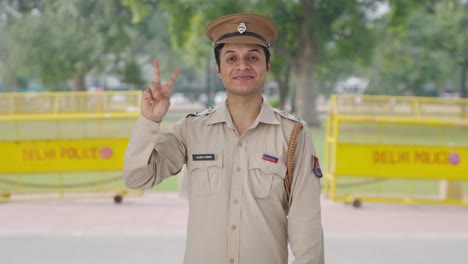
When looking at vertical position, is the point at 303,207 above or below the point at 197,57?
below

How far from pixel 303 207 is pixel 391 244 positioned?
15.0 feet

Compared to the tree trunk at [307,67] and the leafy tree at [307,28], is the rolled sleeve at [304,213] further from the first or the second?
the tree trunk at [307,67]

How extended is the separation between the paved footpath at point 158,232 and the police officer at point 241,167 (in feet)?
11.9

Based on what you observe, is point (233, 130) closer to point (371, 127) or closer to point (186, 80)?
point (371, 127)

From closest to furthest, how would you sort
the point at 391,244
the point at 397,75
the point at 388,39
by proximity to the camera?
the point at 391,244 → the point at 388,39 → the point at 397,75

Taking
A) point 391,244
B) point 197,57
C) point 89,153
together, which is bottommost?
point 391,244

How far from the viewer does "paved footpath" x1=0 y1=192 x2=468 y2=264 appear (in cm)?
611

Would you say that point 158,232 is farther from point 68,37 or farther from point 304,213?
point 68,37

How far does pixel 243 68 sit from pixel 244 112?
201mm

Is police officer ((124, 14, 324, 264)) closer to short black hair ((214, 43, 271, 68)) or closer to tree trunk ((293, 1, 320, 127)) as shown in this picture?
short black hair ((214, 43, 271, 68))

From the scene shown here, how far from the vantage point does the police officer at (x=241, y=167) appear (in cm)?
236

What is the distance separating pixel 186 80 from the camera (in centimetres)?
8356

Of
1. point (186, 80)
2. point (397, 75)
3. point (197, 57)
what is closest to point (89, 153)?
point (197, 57)

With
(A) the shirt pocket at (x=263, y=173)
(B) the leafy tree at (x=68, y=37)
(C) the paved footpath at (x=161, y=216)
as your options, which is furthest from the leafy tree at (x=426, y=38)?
(A) the shirt pocket at (x=263, y=173)
